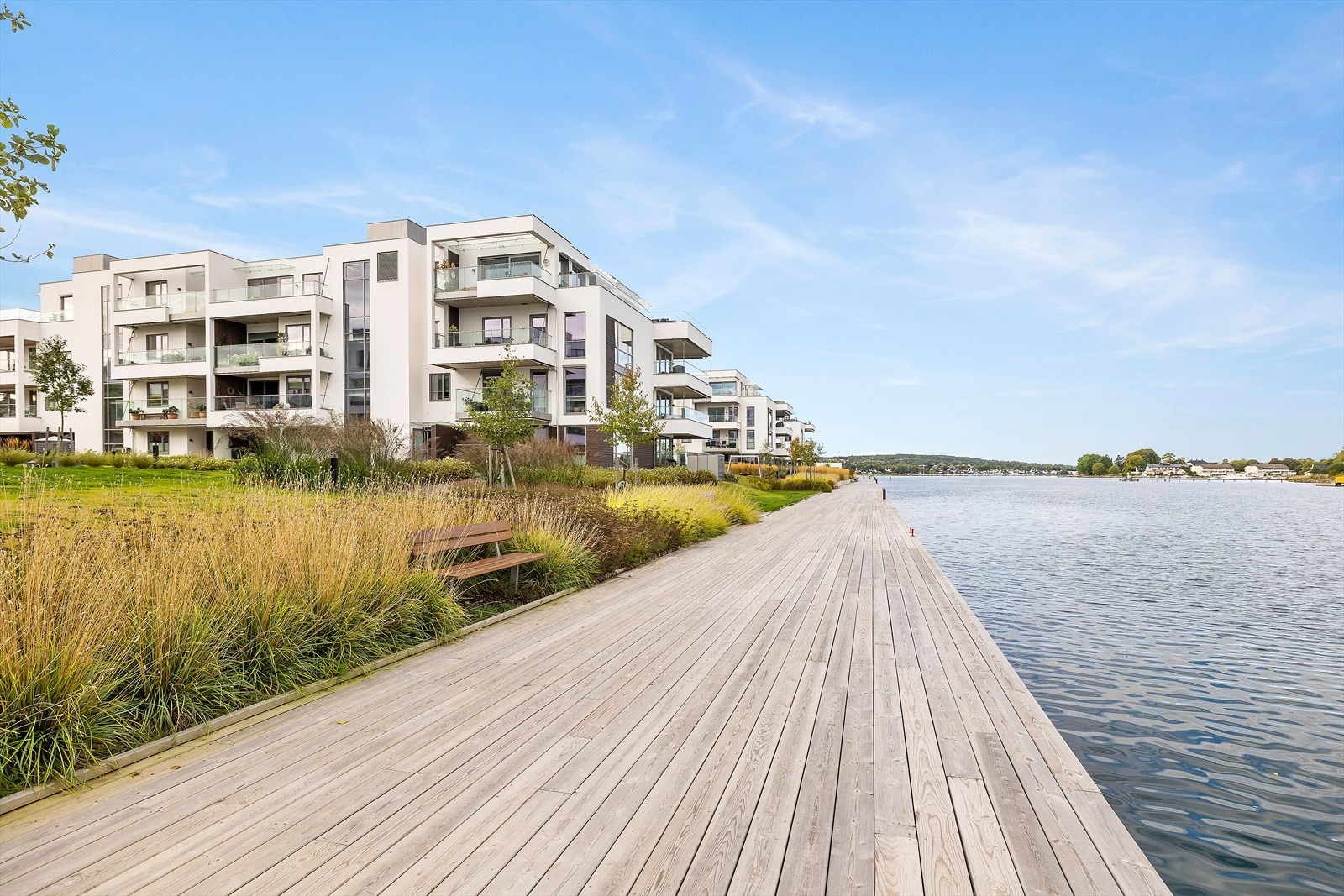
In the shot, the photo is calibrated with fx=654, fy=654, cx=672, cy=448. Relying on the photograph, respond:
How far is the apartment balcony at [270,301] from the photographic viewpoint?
30312mm

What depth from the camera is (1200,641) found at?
7.75 meters

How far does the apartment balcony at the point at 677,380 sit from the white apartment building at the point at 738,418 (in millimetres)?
15314

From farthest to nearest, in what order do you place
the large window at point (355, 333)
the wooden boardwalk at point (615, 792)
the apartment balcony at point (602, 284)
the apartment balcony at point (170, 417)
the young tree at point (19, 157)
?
the apartment balcony at point (170, 417) → the large window at point (355, 333) → the apartment balcony at point (602, 284) → the young tree at point (19, 157) → the wooden boardwalk at point (615, 792)

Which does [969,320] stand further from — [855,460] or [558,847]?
[855,460]

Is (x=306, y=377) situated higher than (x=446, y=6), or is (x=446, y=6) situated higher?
(x=446, y=6)

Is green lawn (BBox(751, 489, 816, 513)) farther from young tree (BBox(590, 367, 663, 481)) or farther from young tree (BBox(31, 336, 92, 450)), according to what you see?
young tree (BBox(31, 336, 92, 450))

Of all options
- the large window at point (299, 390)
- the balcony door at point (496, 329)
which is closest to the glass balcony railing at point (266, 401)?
the large window at point (299, 390)

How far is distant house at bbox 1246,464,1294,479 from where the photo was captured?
458 feet

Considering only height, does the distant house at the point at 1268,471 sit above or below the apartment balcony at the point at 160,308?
below

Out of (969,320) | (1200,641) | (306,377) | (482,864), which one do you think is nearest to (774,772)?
(482,864)

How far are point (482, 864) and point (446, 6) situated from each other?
17859 millimetres

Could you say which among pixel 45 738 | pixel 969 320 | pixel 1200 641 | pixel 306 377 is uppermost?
pixel 969 320

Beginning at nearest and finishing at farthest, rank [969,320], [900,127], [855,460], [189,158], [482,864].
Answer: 1. [482,864]
2. [900,127]
3. [189,158]
4. [969,320]
5. [855,460]

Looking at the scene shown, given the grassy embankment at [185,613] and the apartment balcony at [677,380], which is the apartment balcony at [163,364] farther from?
the grassy embankment at [185,613]
